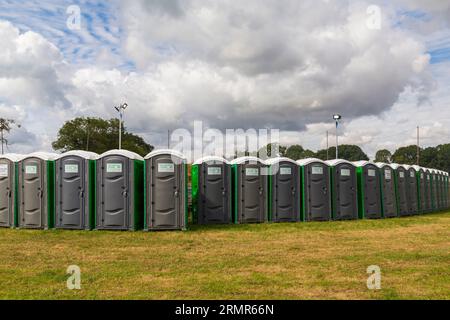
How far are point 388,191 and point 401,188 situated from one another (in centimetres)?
114

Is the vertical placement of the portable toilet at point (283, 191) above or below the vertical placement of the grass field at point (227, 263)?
above

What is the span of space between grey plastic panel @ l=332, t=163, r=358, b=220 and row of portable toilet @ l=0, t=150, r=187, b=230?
5024 millimetres

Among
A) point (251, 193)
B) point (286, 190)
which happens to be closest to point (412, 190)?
point (286, 190)

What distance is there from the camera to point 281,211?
11.0 metres

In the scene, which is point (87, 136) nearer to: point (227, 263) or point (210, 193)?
point (210, 193)

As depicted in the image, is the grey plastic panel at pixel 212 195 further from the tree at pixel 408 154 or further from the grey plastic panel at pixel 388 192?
the tree at pixel 408 154

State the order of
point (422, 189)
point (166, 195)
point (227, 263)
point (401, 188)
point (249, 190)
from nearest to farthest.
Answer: point (227, 263)
point (166, 195)
point (249, 190)
point (401, 188)
point (422, 189)

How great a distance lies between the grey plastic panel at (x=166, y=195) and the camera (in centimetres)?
927

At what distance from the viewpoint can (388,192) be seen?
13.4 m

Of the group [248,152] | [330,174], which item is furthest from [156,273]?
[248,152]

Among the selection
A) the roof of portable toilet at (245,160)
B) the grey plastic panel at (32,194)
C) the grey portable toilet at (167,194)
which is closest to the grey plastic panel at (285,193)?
the roof of portable toilet at (245,160)

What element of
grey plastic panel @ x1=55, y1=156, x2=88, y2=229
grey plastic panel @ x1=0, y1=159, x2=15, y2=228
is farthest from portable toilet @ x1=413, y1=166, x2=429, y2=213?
grey plastic panel @ x1=0, y1=159, x2=15, y2=228

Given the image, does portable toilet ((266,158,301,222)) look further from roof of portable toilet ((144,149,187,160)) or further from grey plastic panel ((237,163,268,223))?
roof of portable toilet ((144,149,187,160))
